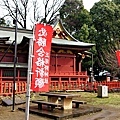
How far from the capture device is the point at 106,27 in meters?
37.8

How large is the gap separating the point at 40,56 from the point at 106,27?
31973 mm

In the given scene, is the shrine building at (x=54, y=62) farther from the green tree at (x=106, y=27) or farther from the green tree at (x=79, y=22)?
the green tree at (x=106, y=27)

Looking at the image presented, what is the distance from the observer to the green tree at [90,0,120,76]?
3584 cm

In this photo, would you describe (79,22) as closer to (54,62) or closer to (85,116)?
(54,62)

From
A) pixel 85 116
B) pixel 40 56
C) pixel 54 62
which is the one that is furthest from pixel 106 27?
pixel 40 56

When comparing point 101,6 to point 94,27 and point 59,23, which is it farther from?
point 59,23

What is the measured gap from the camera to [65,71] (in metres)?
23.8

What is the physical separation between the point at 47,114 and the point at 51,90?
10.1 metres

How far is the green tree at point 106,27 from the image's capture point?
35.8 metres

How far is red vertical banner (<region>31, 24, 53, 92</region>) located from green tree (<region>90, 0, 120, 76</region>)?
27.4m

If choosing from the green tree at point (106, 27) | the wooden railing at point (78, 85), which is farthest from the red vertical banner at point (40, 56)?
the green tree at point (106, 27)

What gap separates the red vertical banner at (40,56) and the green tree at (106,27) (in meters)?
27.4

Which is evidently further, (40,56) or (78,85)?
(78,85)

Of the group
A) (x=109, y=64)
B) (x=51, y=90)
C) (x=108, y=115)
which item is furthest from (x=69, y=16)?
(x=108, y=115)
